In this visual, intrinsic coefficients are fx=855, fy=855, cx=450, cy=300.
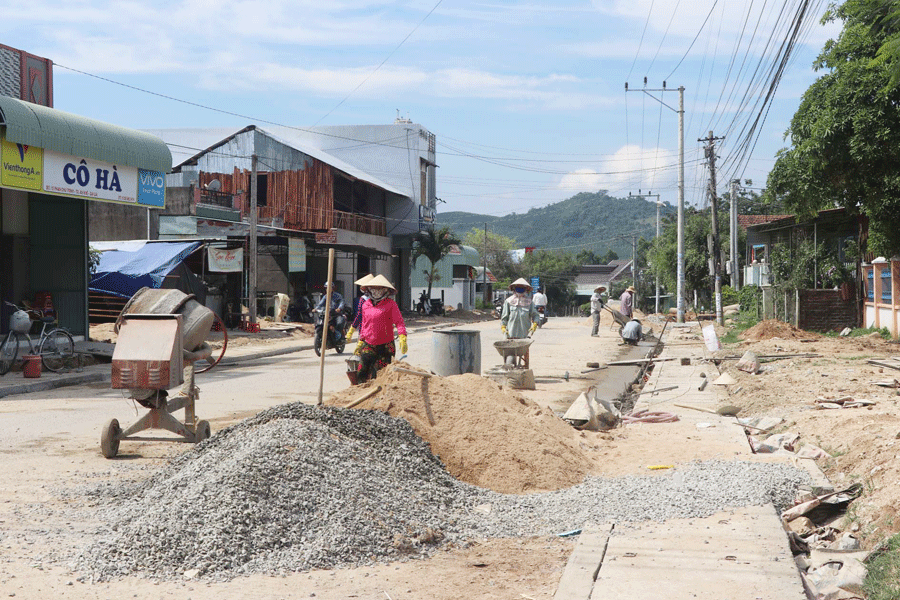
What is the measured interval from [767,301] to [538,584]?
88.7 ft

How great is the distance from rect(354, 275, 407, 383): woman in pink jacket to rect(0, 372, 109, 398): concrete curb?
7.29 metres

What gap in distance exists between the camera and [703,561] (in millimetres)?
5023

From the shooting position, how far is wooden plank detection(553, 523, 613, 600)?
15.0 ft

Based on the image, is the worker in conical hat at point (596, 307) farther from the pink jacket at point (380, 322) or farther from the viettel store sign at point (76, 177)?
the pink jacket at point (380, 322)

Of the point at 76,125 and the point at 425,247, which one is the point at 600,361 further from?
the point at 425,247

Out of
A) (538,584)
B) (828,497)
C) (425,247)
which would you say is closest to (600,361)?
(828,497)

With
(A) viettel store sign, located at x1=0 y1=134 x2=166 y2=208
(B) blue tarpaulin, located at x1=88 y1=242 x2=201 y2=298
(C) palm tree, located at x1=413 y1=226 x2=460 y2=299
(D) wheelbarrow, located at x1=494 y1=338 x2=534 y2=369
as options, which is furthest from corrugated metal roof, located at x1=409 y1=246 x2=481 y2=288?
(D) wheelbarrow, located at x1=494 y1=338 x2=534 y2=369

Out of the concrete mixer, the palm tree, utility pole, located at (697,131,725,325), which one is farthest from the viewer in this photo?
the palm tree

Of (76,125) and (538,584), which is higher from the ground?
(76,125)

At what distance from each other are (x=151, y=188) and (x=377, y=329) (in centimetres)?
1144

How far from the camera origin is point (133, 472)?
25.8ft

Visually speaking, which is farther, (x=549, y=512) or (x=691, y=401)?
(x=691, y=401)

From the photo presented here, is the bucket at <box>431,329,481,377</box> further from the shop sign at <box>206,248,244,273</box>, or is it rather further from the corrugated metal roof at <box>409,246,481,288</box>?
the corrugated metal roof at <box>409,246,481,288</box>

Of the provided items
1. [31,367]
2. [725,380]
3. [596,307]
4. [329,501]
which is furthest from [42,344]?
[596,307]
